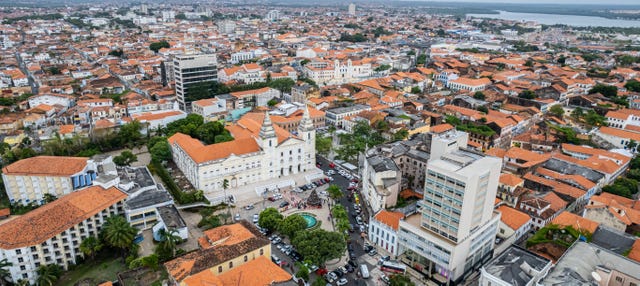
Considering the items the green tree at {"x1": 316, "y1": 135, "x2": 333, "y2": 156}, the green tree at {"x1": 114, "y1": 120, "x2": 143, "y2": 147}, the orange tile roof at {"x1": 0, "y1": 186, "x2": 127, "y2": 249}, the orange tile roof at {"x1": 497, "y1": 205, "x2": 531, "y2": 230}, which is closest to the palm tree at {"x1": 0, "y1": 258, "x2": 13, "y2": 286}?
the orange tile roof at {"x1": 0, "y1": 186, "x2": 127, "y2": 249}

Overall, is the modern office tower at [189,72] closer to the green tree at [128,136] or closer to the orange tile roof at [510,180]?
the green tree at [128,136]

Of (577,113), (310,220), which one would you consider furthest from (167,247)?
(577,113)

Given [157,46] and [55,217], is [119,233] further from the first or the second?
[157,46]

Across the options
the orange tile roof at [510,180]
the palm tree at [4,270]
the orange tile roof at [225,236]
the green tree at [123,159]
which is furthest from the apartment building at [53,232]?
the orange tile roof at [510,180]

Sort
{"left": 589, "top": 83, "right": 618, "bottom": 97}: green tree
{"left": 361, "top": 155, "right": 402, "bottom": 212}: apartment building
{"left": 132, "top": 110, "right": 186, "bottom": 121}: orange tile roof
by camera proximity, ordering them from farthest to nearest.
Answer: {"left": 589, "top": 83, "right": 618, "bottom": 97}: green tree, {"left": 132, "top": 110, "right": 186, "bottom": 121}: orange tile roof, {"left": 361, "top": 155, "right": 402, "bottom": 212}: apartment building

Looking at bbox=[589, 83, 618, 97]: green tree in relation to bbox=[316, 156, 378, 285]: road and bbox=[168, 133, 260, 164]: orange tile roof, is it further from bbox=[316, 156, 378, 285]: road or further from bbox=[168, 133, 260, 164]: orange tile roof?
bbox=[168, 133, 260, 164]: orange tile roof

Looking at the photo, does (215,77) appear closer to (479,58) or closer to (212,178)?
(212,178)
